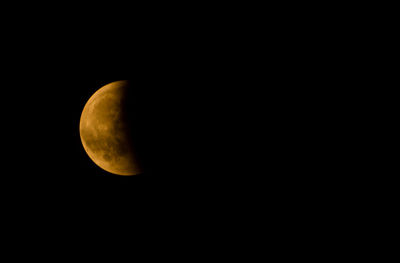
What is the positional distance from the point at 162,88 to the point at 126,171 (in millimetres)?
863

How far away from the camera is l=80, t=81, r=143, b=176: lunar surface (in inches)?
79.5

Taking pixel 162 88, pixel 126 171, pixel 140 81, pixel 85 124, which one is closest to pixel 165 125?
pixel 162 88

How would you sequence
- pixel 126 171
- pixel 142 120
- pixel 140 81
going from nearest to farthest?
pixel 142 120, pixel 140 81, pixel 126 171

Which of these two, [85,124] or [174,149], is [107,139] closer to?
[85,124]

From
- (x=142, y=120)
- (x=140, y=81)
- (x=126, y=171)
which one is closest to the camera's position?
(x=142, y=120)

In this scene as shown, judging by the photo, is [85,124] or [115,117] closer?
[115,117]

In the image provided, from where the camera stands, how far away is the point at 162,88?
2049mm

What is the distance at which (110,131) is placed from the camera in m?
2.04

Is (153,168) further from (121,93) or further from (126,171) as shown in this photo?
(121,93)

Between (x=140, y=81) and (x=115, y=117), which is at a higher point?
(x=140, y=81)

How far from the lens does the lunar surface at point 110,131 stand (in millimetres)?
2020

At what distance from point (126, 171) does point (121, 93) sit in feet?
2.41

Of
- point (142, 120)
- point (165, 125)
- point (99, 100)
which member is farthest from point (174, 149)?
point (99, 100)

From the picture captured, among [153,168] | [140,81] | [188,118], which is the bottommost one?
[153,168]
